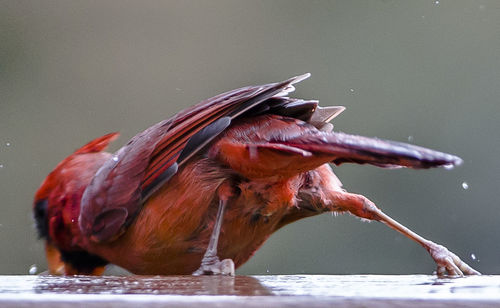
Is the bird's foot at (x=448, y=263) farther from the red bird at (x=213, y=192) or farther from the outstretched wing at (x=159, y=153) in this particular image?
the outstretched wing at (x=159, y=153)

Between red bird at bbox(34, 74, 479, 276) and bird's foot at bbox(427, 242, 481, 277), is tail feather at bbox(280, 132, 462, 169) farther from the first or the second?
bird's foot at bbox(427, 242, 481, 277)

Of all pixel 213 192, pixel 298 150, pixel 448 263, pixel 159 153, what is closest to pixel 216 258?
pixel 213 192

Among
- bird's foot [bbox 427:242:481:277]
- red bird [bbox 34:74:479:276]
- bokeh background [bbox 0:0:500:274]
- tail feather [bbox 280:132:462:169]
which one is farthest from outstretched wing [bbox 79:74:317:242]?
bokeh background [bbox 0:0:500:274]

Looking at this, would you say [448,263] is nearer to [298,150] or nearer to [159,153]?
[298,150]

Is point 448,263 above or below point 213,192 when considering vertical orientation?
below

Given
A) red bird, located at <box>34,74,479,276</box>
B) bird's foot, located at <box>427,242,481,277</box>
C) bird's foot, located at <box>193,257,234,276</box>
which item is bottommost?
bird's foot, located at <box>427,242,481,277</box>

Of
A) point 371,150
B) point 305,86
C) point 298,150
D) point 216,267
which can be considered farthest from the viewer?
point 305,86
